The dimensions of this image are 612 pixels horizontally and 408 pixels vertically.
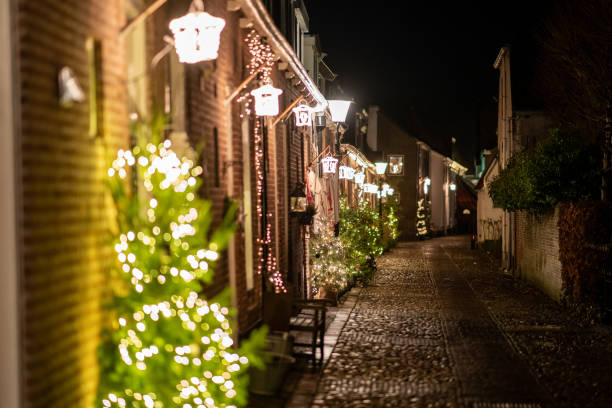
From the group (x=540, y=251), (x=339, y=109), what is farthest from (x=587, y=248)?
(x=339, y=109)

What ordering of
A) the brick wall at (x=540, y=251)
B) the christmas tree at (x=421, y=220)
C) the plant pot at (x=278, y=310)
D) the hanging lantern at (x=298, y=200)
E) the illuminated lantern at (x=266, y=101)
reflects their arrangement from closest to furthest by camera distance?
the illuminated lantern at (x=266, y=101) → the plant pot at (x=278, y=310) → the hanging lantern at (x=298, y=200) → the brick wall at (x=540, y=251) → the christmas tree at (x=421, y=220)

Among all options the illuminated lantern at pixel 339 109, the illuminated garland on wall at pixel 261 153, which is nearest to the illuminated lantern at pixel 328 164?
the illuminated lantern at pixel 339 109

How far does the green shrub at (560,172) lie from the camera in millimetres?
16016

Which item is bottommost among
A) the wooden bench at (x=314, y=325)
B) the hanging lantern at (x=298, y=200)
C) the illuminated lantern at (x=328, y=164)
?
the wooden bench at (x=314, y=325)

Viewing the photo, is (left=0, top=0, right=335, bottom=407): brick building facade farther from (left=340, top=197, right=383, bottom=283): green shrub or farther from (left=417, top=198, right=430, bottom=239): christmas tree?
(left=417, top=198, right=430, bottom=239): christmas tree

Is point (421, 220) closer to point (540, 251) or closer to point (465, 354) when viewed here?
point (540, 251)

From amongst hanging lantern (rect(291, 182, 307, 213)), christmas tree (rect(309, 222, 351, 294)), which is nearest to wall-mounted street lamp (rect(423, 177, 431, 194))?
christmas tree (rect(309, 222, 351, 294))

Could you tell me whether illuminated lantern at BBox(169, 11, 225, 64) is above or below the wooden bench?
above

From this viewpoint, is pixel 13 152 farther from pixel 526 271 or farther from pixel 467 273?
pixel 467 273

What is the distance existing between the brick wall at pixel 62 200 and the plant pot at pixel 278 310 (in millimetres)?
5314

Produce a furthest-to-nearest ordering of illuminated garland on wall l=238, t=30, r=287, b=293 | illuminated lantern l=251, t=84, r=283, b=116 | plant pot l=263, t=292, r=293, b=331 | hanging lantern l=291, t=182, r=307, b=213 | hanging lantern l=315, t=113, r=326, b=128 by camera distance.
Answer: hanging lantern l=315, t=113, r=326, b=128
hanging lantern l=291, t=182, r=307, b=213
illuminated garland on wall l=238, t=30, r=287, b=293
plant pot l=263, t=292, r=293, b=331
illuminated lantern l=251, t=84, r=283, b=116

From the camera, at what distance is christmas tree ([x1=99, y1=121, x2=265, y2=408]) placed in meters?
4.92

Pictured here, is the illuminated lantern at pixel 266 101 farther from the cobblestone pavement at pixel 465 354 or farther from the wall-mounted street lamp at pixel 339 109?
the wall-mounted street lamp at pixel 339 109

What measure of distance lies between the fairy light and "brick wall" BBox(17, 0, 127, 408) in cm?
22
